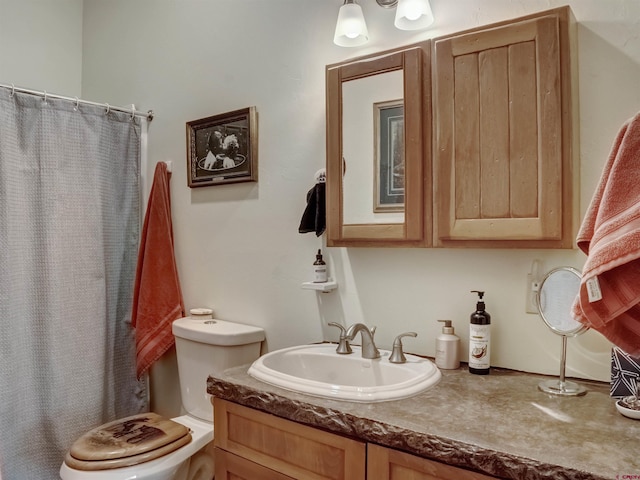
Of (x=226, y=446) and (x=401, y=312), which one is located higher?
(x=401, y=312)

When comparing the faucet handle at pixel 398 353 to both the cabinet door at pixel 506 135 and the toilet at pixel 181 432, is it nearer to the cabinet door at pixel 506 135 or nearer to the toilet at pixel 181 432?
the cabinet door at pixel 506 135

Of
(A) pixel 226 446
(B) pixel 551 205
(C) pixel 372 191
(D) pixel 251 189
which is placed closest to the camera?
(B) pixel 551 205

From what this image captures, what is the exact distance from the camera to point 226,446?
1314 millimetres

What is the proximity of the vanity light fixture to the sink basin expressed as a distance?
39.4 inches

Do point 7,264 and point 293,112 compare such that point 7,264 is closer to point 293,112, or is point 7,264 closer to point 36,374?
point 36,374

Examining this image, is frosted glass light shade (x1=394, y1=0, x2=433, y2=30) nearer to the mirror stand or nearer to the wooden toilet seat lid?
the mirror stand

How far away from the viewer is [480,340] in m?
1.30

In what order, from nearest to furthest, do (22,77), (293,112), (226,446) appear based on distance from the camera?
(226,446)
(293,112)
(22,77)

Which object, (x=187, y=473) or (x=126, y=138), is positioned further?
(x=126, y=138)

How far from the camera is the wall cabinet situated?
1195mm

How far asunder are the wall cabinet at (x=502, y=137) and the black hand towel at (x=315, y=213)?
34cm

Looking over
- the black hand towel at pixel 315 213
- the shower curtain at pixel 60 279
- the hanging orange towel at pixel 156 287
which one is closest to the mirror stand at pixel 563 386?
the black hand towel at pixel 315 213

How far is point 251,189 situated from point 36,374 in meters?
1.17

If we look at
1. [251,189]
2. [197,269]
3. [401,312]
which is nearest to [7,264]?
[197,269]
